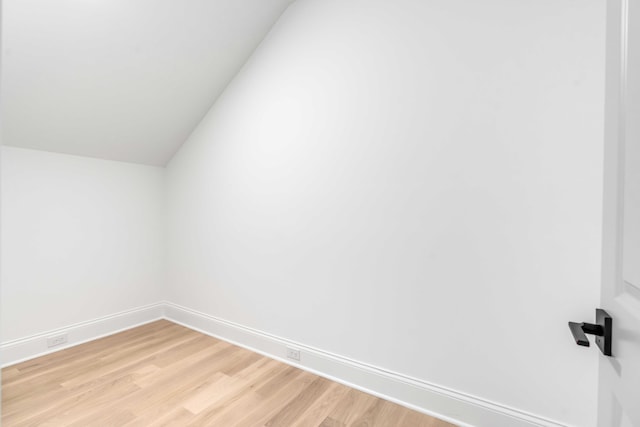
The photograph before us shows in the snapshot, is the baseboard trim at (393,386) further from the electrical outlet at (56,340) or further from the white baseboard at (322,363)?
the electrical outlet at (56,340)

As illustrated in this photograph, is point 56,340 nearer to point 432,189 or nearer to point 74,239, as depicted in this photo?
point 74,239

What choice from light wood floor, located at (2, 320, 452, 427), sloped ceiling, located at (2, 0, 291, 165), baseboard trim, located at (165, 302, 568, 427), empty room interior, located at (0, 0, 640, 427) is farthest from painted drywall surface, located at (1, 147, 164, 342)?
baseboard trim, located at (165, 302, 568, 427)

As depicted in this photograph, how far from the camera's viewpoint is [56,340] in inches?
98.8

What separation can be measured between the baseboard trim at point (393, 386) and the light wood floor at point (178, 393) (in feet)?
0.17

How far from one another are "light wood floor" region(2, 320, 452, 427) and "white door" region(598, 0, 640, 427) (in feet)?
4.31

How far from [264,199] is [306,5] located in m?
1.48

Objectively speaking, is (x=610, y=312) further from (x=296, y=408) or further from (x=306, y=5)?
(x=306, y=5)

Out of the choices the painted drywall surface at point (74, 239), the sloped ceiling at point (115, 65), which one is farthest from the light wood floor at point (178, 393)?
the sloped ceiling at point (115, 65)

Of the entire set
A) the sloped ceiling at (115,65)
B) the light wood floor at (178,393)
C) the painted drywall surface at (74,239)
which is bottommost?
the light wood floor at (178,393)

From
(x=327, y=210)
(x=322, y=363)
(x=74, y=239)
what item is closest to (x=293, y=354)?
(x=322, y=363)

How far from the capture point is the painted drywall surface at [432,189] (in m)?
1.44

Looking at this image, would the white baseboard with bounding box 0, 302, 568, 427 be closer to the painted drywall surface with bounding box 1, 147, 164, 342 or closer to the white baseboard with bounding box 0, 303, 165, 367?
the white baseboard with bounding box 0, 303, 165, 367

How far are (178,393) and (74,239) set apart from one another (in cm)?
164

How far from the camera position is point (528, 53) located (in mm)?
1510
